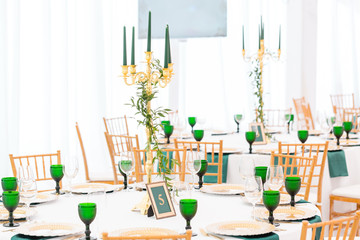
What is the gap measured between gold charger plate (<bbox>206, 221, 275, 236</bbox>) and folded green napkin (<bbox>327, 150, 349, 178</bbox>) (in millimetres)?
2572

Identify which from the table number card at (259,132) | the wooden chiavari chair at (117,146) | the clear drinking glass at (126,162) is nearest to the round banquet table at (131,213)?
the clear drinking glass at (126,162)

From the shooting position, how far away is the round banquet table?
2529 mm

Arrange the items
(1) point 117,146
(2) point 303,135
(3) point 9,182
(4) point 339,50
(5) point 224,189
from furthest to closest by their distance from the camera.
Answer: (4) point 339,50 → (1) point 117,146 → (2) point 303,135 → (5) point 224,189 → (3) point 9,182

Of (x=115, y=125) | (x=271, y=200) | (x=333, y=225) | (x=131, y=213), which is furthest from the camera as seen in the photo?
(x=115, y=125)

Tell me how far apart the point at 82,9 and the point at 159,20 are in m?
1.33

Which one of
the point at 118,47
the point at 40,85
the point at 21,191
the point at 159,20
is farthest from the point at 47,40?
the point at 21,191

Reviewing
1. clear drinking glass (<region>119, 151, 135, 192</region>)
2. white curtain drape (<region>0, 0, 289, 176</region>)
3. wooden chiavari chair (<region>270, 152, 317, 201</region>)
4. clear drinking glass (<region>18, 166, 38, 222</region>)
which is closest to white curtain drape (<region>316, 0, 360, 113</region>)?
white curtain drape (<region>0, 0, 289, 176</region>)

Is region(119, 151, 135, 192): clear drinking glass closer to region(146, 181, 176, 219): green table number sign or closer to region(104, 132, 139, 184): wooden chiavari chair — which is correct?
region(146, 181, 176, 219): green table number sign

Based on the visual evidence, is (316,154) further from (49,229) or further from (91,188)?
(49,229)

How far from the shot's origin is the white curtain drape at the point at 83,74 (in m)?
5.42

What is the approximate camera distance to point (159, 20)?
750 cm

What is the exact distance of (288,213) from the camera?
8.98 feet

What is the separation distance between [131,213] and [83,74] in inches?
153

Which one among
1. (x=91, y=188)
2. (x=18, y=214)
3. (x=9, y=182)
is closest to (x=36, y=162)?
(x=91, y=188)
